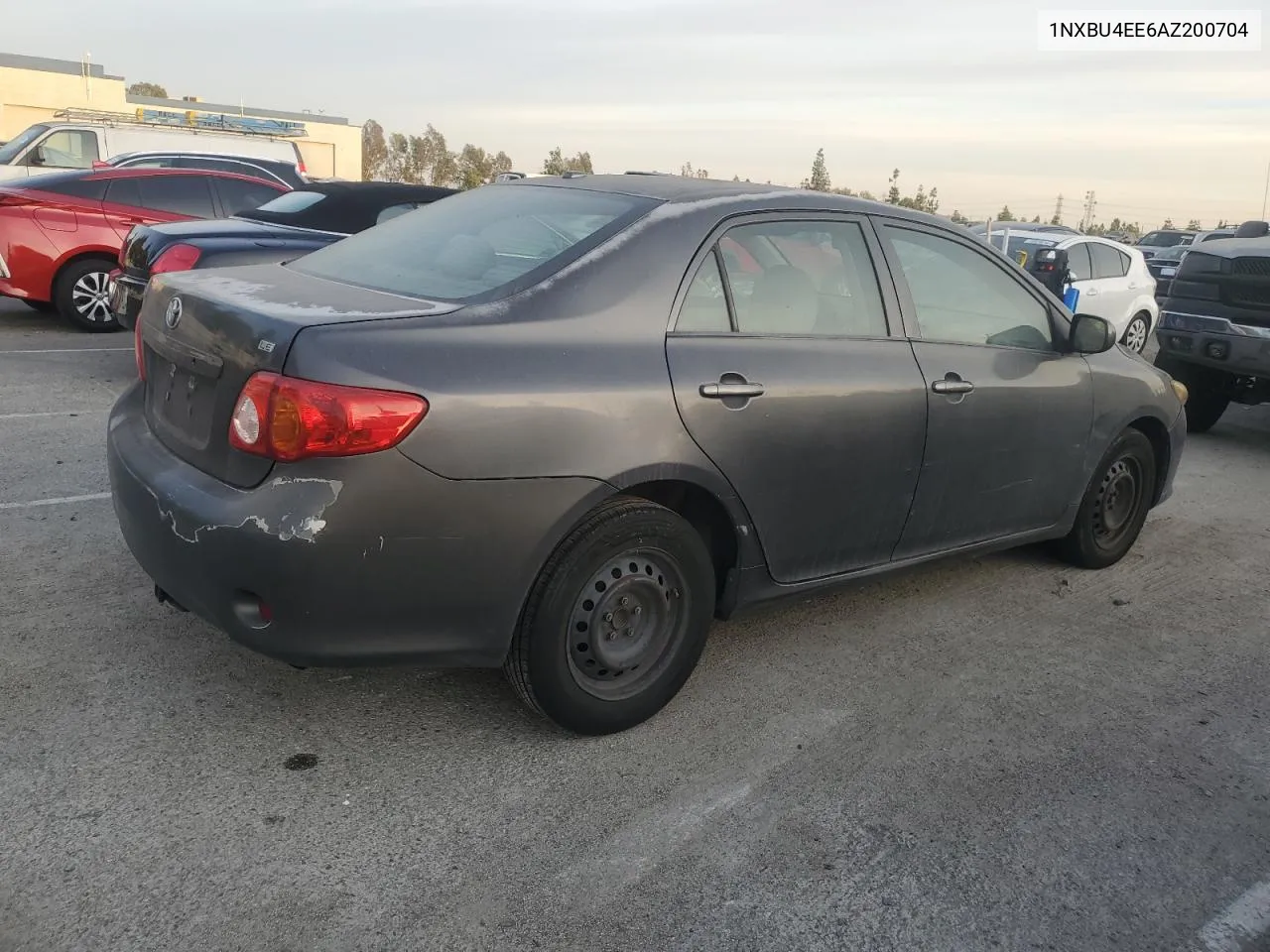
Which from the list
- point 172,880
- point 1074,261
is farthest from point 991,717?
point 1074,261

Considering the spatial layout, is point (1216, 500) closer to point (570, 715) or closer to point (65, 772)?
point (570, 715)

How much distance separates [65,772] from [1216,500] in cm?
626

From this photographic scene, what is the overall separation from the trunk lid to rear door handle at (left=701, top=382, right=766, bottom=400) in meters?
0.77

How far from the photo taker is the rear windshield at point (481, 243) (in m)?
3.32

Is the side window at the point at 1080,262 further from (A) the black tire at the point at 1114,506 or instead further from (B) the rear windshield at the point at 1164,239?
(B) the rear windshield at the point at 1164,239

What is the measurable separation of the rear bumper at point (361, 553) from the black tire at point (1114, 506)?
2825 mm

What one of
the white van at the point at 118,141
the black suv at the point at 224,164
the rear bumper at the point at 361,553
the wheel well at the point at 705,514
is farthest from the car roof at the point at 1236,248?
the white van at the point at 118,141

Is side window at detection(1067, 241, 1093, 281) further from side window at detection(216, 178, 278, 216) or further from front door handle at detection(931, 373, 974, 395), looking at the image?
front door handle at detection(931, 373, 974, 395)

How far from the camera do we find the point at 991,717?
369cm

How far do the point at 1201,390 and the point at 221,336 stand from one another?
25.6 ft

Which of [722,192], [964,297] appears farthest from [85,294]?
[964,297]

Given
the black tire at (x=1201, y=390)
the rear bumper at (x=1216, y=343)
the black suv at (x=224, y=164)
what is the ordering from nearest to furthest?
1. the rear bumper at (x=1216, y=343)
2. the black tire at (x=1201, y=390)
3. the black suv at (x=224, y=164)

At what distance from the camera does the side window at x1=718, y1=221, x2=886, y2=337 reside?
3.57 m

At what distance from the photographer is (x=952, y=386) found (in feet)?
13.2
